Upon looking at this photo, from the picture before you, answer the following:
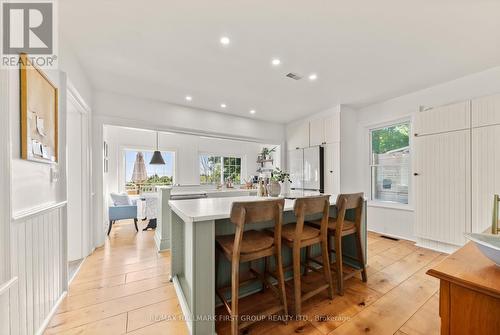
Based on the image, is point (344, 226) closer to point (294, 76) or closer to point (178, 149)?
point (294, 76)

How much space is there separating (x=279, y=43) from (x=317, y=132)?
2.73m

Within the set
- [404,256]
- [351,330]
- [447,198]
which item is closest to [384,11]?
[351,330]

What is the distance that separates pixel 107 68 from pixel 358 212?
353cm

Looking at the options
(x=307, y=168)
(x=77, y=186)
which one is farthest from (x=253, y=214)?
(x=307, y=168)

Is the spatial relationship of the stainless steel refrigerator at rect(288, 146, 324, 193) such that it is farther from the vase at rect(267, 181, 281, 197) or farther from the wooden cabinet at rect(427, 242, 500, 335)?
the wooden cabinet at rect(427, 242, 500, 335)

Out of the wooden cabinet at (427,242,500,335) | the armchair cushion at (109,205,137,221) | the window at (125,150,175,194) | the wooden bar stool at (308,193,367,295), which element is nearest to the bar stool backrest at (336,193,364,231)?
the wooden bar stool at (308,193,367,295)

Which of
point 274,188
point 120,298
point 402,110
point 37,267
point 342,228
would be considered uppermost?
point 402,110

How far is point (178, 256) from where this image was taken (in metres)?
2.22

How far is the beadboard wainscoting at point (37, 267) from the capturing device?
126 cm

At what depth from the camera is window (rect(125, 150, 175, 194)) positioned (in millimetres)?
5902

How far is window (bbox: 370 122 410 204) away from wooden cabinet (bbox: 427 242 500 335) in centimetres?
342

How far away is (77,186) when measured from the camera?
115 inches

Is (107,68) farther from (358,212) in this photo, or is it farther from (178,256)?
(358,212)

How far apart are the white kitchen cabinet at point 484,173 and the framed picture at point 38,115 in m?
4.73
